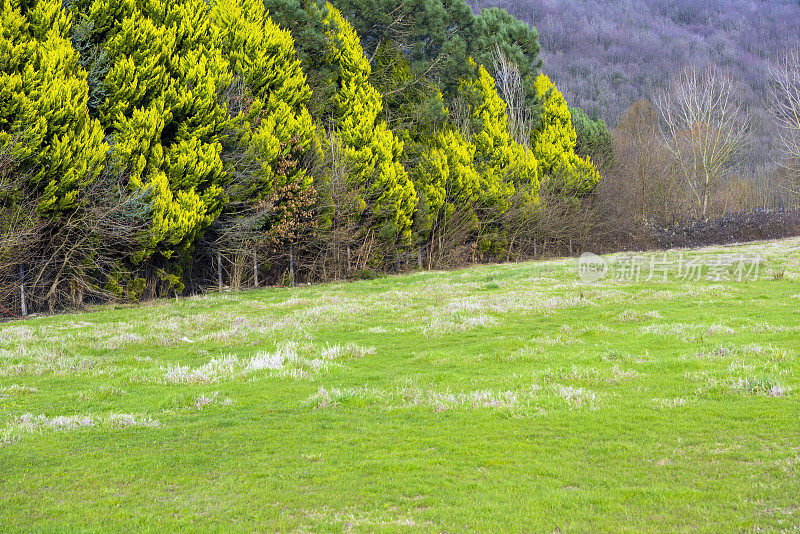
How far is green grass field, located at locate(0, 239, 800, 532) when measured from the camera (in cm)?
559

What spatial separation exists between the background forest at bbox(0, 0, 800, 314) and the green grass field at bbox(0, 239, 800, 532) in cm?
825

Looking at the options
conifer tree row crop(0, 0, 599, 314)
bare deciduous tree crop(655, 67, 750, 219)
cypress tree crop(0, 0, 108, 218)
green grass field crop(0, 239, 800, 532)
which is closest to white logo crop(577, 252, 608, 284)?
conifer tree row crop(0, 0, 599, 314)

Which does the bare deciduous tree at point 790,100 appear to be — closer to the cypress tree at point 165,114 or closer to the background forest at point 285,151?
the background forest at point 285,151

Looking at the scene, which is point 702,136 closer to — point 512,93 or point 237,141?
point 512,93

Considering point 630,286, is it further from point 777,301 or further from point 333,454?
point 333,454

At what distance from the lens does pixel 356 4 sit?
41.6 m

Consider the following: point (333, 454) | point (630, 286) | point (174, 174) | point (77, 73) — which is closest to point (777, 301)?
point (630, 286)

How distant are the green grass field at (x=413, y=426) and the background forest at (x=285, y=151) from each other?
8.25 meters

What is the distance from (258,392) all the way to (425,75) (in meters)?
37.2

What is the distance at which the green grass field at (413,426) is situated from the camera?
5.59 meters

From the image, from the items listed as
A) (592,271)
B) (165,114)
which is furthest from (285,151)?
Result: (592,271)

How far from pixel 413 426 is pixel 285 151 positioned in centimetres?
2578
